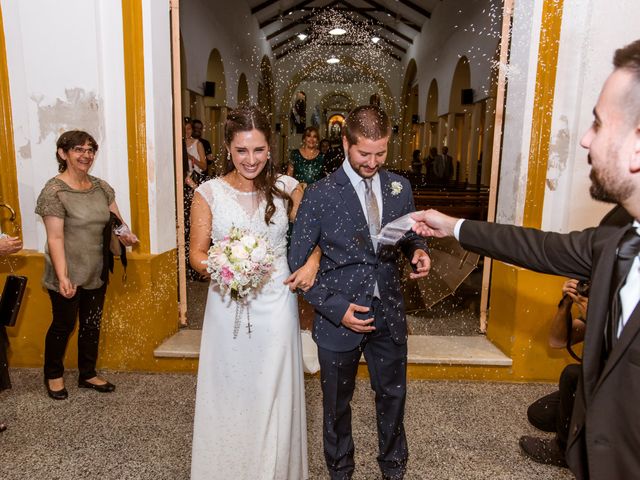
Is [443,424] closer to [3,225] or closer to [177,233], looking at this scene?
[177,233]

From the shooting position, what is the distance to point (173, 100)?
13.3 ft

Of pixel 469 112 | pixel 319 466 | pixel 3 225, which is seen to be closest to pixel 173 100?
pixel 3 225

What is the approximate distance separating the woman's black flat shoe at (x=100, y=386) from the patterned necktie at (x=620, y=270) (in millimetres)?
3314

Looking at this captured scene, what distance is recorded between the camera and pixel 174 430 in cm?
306

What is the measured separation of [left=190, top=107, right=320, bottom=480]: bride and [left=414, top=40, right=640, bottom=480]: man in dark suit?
124 cm

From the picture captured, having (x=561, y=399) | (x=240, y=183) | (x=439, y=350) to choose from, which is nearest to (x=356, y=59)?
(x=439, y=350)

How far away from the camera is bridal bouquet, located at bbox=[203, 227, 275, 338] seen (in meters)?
2.07

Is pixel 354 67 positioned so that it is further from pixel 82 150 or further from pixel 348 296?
pixel 348 296

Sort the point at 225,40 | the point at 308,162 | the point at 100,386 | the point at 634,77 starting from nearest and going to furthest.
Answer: the point at 634,77
the point at 100,386
the point at 308,162
the point at 225,40

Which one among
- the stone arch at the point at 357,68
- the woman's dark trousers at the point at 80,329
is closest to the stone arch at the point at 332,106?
the stone arch at the point at 357,68

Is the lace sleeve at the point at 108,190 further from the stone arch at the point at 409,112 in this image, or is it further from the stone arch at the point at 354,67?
the stone arch at the point at 354,67

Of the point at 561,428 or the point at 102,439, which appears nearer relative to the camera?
the point at 561,428

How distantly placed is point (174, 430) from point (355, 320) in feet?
5.25

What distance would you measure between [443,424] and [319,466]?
913 millimetres
